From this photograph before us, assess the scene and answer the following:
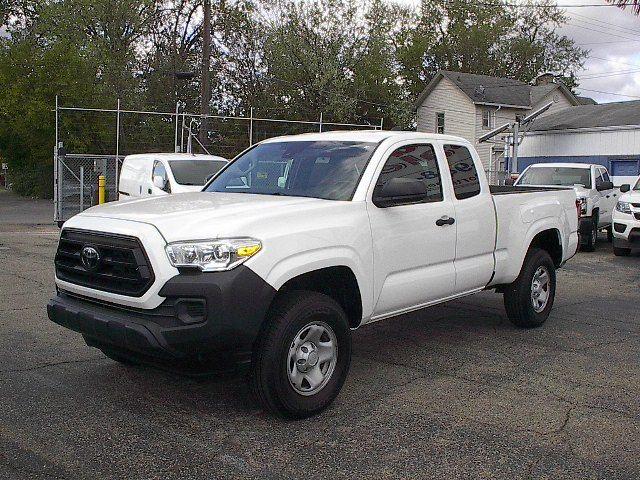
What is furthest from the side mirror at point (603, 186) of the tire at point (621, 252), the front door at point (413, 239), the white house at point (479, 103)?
the white house at point (479, 103)

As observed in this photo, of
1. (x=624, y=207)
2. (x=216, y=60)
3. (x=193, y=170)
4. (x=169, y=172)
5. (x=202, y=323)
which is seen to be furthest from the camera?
(x=216, y=60)

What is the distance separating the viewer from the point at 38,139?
92.5 ft

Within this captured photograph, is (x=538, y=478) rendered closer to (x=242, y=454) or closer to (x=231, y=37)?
(x=242, y=454)

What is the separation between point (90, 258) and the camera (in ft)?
14.9

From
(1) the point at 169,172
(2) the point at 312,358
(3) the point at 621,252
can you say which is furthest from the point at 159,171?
(2) the point at 312,358

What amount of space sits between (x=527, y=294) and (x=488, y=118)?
3839 cm

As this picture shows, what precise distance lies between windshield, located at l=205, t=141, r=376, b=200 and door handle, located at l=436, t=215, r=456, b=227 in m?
0.80

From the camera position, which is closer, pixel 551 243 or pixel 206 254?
pixel 206 254

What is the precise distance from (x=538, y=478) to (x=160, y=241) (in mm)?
2493

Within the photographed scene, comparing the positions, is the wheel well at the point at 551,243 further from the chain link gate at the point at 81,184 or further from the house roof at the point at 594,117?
the house roof at the point at 594,117

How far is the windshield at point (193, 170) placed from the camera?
1362cm

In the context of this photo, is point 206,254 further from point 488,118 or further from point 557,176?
point 488,118

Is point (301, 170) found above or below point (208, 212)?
above

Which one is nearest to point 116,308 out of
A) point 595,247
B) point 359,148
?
point 359,148
